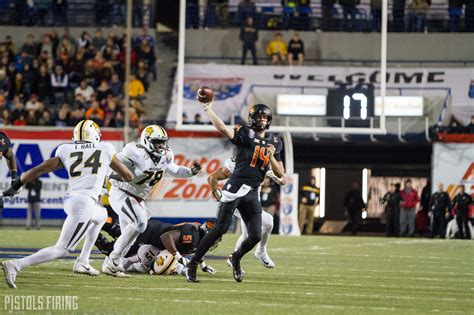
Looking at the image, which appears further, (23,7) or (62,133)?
(23,7)

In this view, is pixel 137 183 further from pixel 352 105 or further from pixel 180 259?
pixel 352 105

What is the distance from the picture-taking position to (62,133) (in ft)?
71.2

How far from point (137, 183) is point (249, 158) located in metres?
1.17

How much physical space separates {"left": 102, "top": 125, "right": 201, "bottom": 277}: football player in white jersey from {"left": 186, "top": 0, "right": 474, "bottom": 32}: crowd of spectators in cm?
1491

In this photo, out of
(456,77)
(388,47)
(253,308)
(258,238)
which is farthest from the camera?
(388,47)

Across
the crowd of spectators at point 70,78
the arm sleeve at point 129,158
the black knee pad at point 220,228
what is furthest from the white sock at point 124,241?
the crowd of spectators at point 70,78

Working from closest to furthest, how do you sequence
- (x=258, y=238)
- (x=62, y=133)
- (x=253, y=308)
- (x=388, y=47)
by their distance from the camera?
(x=253, y=308), (x=258, y=238), (x=62, y=133), (x=388, y=47)

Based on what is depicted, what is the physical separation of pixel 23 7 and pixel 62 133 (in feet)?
19.5

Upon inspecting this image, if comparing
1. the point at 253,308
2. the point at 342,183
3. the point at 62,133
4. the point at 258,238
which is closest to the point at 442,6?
the point at 342,183

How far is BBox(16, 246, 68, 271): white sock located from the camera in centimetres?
890

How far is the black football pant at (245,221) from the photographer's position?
32.4 feet

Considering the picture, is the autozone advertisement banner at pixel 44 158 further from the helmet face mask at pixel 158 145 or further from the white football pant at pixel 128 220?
the helmet face mask at pixel 158 145

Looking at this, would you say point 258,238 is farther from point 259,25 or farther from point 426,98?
point 259,25

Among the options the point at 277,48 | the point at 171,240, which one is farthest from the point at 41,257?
the point at 277,48
